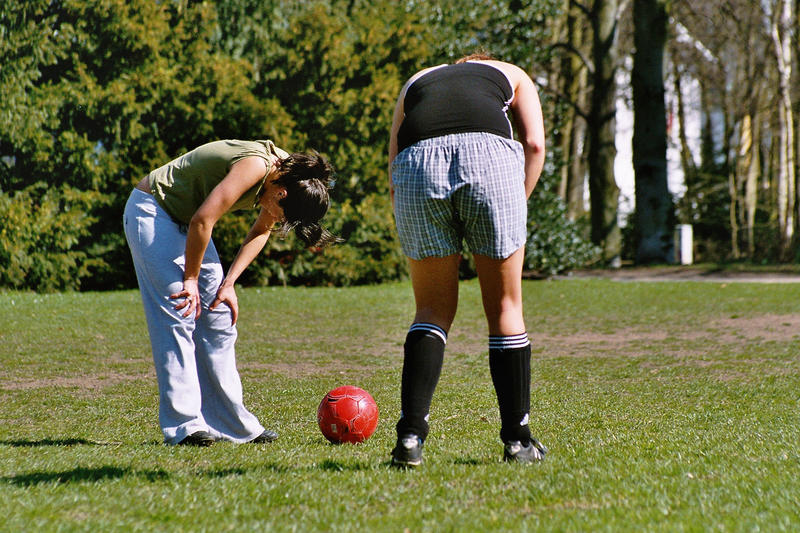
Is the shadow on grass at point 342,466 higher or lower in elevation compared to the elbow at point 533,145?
lower

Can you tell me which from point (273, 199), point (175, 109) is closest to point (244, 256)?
point (273, 199)

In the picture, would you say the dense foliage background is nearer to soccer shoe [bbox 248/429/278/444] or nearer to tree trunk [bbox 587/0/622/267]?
tree trunk [bbox 587/0/622/267]

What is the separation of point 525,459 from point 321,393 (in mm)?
3178

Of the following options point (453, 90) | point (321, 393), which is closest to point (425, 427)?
point (453, 90)

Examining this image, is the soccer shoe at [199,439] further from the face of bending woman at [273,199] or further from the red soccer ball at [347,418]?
the face of bending woman at [273,199]

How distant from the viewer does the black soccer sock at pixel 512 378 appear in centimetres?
368

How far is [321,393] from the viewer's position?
22.1 feet

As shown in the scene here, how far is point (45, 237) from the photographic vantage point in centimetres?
1561

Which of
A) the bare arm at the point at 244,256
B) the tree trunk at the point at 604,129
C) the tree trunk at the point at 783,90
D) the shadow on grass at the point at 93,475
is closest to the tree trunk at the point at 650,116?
the tree trunk at the point at 604,129

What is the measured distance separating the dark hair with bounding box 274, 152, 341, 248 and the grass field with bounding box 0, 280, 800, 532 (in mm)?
1096

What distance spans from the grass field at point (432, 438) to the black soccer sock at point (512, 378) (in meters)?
0.19

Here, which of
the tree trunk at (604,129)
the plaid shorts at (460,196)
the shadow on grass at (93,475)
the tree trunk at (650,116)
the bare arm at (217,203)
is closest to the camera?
the plaid shorts at (460,196)

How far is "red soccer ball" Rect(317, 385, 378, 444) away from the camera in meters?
4.58

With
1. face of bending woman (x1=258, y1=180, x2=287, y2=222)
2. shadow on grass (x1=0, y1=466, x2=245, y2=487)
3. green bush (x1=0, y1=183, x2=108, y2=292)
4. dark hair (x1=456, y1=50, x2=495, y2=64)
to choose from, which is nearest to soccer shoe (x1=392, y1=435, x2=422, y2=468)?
shadow on grass (x1=0, y1=466, x2=245, y2=487)
